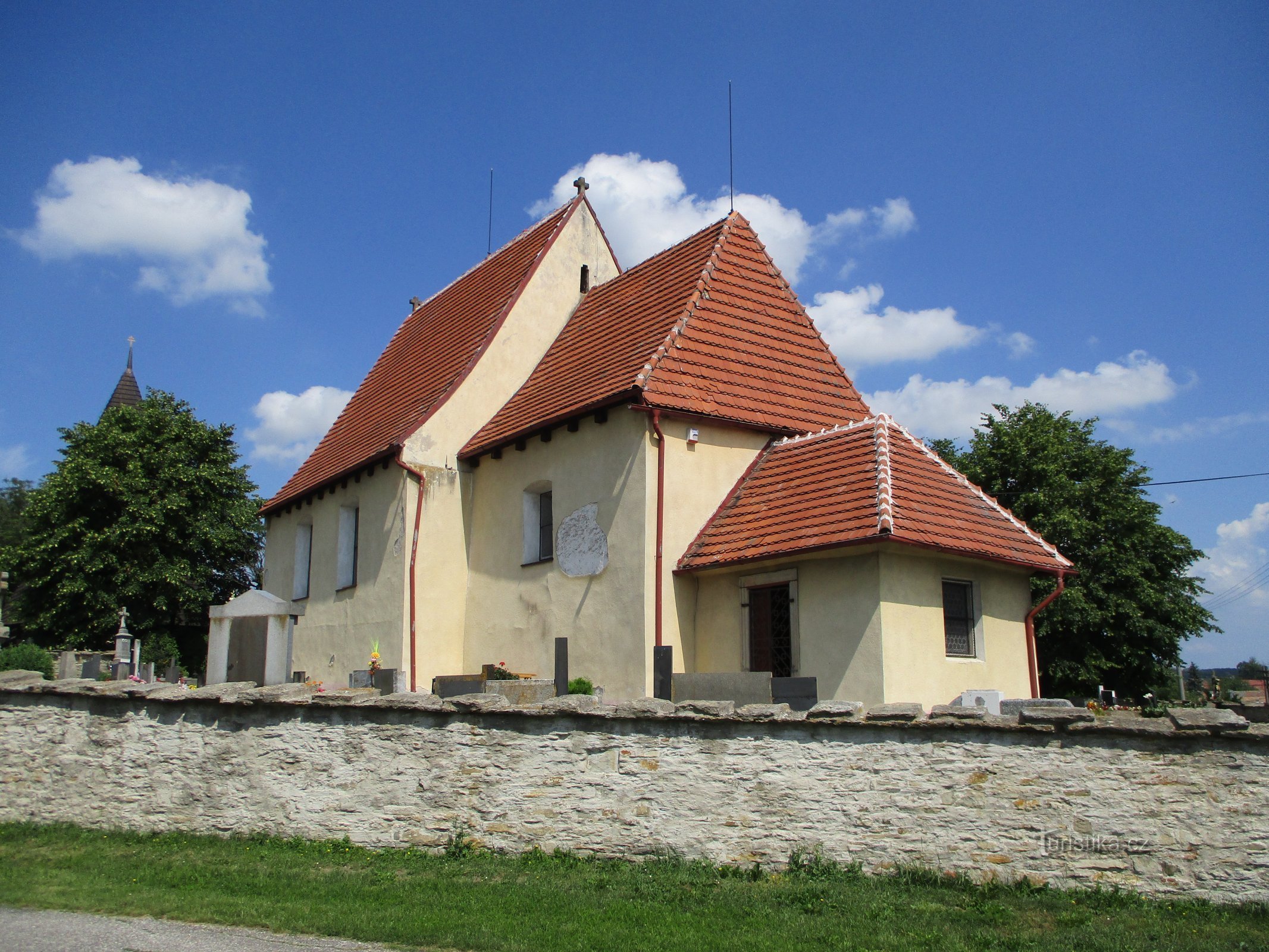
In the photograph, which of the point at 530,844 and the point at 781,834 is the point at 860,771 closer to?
the point at 781,834

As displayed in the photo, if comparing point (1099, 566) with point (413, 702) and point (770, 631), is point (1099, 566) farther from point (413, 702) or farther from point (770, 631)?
point (413, 702)

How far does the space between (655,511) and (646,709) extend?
5115 millimetres

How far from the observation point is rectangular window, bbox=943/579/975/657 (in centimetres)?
1280

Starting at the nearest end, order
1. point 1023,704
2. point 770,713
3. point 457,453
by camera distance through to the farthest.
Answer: point 1023,704
point 770,713
point 457,453

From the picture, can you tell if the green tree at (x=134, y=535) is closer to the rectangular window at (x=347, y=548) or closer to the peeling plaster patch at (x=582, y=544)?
the rectangular window at (x=347, y=548)

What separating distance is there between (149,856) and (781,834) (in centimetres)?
577

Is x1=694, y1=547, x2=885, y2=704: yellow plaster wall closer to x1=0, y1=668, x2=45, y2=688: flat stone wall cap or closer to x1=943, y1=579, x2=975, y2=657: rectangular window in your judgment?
x1=943, y1=579, x2=975, y2=657: rectangular window

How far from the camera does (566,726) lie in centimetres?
905

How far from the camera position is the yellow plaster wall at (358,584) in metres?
16.8

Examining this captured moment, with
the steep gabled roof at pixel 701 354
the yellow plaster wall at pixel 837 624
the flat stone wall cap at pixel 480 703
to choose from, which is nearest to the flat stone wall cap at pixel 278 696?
the flat stone wall cap at pixel 480 703

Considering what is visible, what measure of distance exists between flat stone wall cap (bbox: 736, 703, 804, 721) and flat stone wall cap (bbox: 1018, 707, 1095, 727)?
5.70ft

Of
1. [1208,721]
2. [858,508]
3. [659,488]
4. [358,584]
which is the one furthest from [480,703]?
[358,584]

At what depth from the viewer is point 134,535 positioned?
31156 mm

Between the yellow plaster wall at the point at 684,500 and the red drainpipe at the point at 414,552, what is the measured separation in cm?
472
